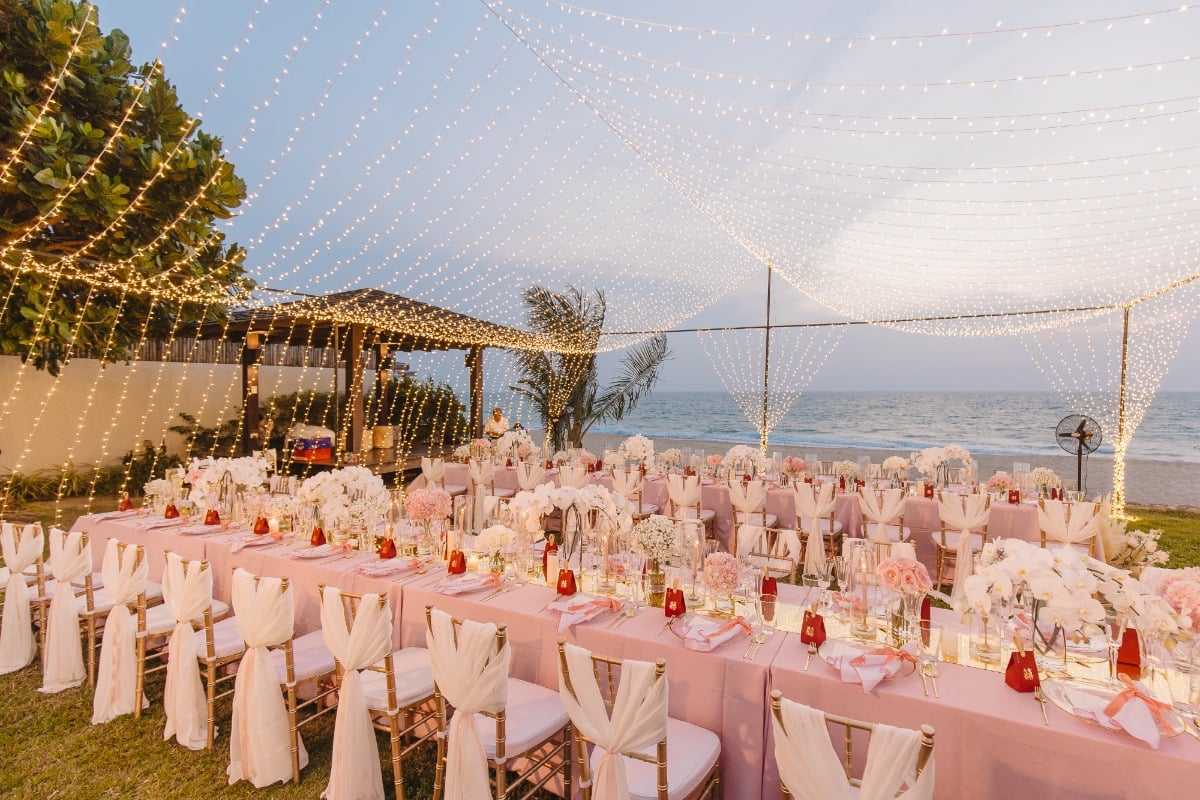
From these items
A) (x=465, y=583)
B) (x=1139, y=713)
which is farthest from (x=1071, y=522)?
(x=465, y=583)

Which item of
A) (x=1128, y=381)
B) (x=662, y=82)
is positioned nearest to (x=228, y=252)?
(x=662, y=82)

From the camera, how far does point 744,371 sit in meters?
10.9

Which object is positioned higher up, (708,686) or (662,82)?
(662,82)

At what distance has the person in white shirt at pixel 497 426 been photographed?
35.6 ft

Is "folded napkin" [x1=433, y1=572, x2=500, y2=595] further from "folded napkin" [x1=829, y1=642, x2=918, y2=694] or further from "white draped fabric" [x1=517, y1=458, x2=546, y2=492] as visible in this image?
"white draped fabric" [x1=517, y1=458, x2=546, y2=492]

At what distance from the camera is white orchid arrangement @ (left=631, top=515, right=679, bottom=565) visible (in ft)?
9.19

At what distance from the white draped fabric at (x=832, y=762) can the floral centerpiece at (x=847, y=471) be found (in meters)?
5.53

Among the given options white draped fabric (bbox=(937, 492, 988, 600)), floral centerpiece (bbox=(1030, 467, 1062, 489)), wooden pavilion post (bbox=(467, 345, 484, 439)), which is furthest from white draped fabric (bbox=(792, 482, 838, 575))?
wooden pavilion post (bbox=(467, 345, 484, 439))

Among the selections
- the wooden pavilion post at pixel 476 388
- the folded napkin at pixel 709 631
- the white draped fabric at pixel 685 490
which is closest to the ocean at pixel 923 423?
the wooden pavilion post at pixel 476 388

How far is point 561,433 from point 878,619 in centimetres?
950

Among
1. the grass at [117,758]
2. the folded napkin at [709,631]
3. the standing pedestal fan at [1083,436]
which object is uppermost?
the standing pedestal fan at [1083,436]

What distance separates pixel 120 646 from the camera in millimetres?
3371

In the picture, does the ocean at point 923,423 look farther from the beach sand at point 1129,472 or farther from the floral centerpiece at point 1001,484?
the floral centerpiece at point 1001,484

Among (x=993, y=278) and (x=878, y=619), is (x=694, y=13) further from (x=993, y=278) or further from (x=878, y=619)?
(x=993, y=278)
